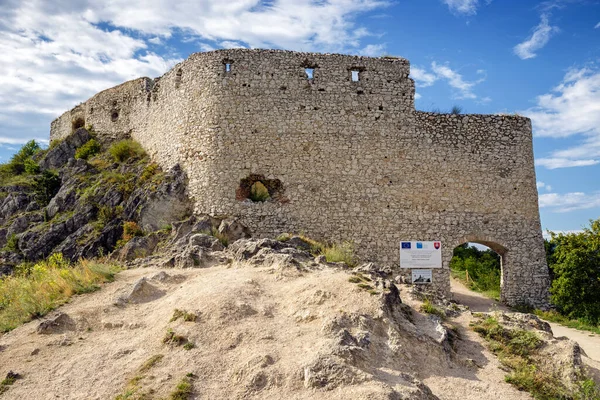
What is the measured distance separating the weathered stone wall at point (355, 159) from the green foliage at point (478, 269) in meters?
4.14

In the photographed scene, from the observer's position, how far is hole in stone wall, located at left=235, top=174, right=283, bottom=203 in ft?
55.6

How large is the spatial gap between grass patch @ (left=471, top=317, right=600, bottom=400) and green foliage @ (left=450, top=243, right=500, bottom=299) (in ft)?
37.0

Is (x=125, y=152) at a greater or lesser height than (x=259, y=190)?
greater

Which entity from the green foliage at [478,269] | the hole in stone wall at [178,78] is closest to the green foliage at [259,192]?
the hole in stone wall at [178,78]

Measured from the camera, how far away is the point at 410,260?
1727 cm

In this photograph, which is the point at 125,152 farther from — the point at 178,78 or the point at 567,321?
the point at 567,321

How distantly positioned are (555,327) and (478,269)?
8757 millimetres

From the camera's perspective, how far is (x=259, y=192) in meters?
17.2

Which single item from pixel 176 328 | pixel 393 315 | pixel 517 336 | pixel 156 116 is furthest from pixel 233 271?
pixel 156 116

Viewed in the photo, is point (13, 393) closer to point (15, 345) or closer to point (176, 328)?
point (15, 345)

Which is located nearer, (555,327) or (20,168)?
(555,327)

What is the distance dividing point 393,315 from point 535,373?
90.9 inches

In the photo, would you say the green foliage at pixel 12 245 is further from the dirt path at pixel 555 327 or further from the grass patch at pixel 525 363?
the grass patch at pixel 525 363

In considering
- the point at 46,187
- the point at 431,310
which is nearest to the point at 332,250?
the point at 431,310
